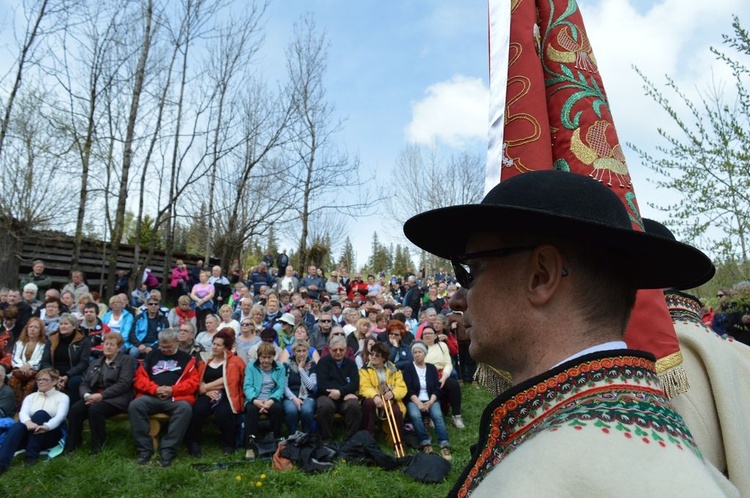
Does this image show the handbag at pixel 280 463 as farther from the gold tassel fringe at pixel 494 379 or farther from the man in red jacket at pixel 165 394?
the gold tassel fringe at pixel 494 379

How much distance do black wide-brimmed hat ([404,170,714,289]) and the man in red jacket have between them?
22.1 feet

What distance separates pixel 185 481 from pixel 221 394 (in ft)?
5.53

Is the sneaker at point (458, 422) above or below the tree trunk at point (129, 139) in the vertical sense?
below

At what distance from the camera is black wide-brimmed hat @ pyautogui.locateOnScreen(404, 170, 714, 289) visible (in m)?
1.23

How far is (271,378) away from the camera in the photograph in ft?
25.9

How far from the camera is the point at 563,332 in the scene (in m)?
1.26

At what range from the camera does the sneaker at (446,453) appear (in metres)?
7.41

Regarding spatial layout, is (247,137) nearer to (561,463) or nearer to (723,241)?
(723,241)

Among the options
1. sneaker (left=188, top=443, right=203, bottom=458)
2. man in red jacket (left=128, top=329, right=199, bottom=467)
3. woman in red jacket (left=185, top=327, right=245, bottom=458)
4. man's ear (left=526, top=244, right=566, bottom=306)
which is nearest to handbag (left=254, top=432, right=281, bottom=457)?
woman in red jacket (left=185, top=327, right=245, bottom=458)

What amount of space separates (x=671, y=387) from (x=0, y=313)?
1017 cm

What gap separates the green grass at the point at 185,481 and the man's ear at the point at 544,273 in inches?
206

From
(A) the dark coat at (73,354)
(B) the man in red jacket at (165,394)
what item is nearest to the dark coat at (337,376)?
(B) the man in red jacket at (165,394)

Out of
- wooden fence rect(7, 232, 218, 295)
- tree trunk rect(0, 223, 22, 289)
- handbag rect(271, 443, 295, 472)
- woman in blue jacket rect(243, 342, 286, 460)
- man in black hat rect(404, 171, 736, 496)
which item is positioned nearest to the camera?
man in black hat rect(404, 171, 736, 496)

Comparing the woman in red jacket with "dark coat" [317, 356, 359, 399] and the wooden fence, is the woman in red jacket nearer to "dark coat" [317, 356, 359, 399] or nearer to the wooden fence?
"dark coat" [317, 356, 359, 399]
